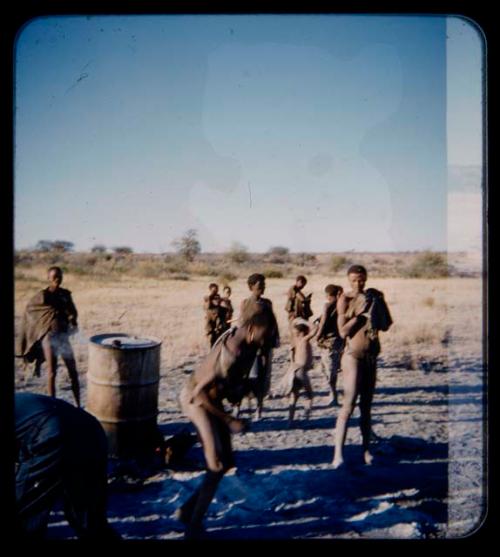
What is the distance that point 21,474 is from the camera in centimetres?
224

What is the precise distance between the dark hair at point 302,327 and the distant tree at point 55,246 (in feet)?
5.91

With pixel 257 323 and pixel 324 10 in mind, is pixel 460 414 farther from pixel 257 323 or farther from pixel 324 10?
pixel 324 10

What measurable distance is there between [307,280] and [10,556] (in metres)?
2.32

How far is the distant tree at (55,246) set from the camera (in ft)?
8.86

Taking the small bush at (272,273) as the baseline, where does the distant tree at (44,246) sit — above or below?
above

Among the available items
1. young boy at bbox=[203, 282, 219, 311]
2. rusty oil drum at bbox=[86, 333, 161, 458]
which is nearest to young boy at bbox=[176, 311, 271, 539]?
young boy at bbox=[203, 282, 219, 311]

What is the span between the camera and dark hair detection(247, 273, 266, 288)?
119 inches

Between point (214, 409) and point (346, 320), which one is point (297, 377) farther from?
point (214, 409)

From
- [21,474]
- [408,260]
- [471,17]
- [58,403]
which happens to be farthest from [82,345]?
[471,17]

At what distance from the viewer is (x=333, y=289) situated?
3244 mm

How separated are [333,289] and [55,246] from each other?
6.32 feet

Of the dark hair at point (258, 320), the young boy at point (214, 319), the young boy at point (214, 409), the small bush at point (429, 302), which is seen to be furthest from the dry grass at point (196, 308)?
the young boy at point (214, 409)

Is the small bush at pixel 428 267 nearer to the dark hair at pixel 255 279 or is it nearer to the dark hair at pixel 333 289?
the dark hair at pixel 333 289

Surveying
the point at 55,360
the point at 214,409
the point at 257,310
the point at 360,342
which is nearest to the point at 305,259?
the point at 257,310
